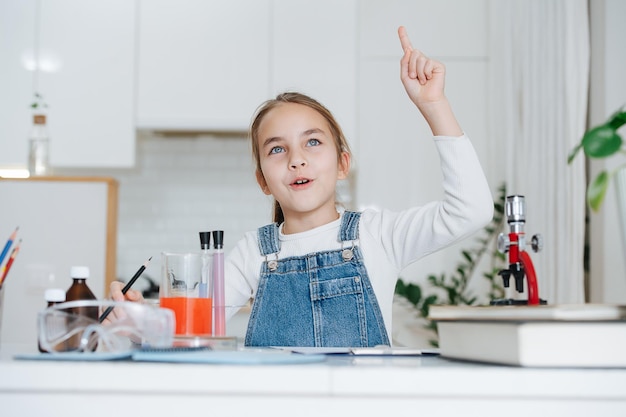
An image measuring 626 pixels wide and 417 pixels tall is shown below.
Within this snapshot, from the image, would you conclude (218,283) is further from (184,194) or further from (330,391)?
(184,194)

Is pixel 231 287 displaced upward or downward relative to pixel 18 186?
downward

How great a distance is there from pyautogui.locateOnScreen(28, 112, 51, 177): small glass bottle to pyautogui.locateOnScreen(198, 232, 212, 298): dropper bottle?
7.60 ft

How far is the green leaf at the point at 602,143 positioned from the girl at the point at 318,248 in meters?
0.51

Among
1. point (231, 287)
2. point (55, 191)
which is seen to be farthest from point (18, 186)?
point (231, 287)

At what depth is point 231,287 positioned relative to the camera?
1569 millimetres

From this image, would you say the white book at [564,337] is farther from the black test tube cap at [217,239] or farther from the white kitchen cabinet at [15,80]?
Result: the white kitchen cabinet at [15,80]

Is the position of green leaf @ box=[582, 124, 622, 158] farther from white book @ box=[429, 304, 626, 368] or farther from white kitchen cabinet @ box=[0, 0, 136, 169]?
white kitchen cabinet @ box=[0, 0, 136, 169]

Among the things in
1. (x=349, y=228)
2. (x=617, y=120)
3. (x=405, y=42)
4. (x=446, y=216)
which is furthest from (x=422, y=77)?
(x=349, y=228)

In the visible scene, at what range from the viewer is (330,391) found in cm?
60

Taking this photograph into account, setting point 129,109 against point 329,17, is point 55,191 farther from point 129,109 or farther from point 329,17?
point 329,17

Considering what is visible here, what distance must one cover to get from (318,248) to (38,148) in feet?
6.76

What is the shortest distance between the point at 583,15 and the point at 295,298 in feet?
5.60

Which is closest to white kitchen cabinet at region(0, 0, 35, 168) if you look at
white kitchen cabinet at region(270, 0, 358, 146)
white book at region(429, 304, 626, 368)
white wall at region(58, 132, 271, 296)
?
white wall at region(58, 132, 271, 296)

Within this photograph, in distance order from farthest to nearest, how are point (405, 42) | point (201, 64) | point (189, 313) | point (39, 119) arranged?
point (201, 64), point (39, 119), point (405, 42), point (189, 313)
